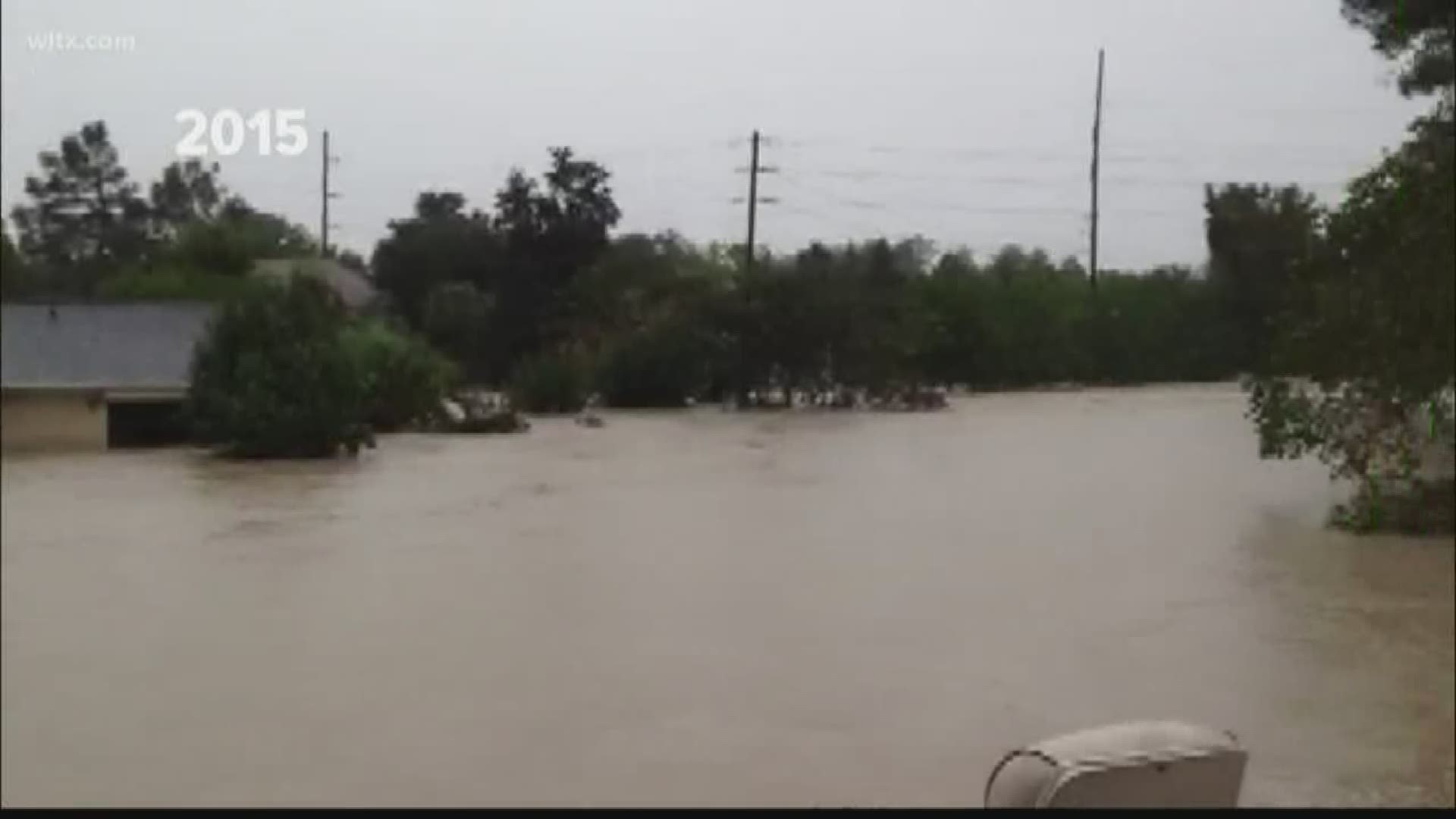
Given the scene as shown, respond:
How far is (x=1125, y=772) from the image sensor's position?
265cm

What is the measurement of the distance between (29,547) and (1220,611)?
4.79 m

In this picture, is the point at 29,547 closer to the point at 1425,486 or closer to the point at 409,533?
the point at 409,533

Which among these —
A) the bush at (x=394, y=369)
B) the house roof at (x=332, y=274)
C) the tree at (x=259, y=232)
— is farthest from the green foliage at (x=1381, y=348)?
the tree at (x=259, y=232)

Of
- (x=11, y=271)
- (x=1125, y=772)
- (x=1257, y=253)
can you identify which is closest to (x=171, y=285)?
(x=11, y=271)

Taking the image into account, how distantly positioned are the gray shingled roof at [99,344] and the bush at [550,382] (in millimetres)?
1451

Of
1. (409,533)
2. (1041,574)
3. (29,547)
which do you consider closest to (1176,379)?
(1041,574)

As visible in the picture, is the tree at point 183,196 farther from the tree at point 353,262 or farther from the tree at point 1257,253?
the tree at point 1257,253

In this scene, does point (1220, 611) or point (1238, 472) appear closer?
point (1220, 611)

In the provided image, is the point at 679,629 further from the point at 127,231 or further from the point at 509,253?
the point at 127,231

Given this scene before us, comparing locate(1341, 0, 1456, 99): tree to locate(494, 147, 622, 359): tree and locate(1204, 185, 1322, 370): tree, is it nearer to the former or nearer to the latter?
locate(1204, 185, 1322, 370): tree

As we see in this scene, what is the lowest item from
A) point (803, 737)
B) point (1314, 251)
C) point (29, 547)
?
point (803, 737)

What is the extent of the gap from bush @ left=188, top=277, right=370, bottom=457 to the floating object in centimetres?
156

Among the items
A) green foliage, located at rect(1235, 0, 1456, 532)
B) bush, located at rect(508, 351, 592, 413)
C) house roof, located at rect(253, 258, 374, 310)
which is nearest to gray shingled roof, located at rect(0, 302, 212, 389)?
Result: house roof, located at rect(253, 258, 374, 310)

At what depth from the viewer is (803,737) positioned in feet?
14.6
